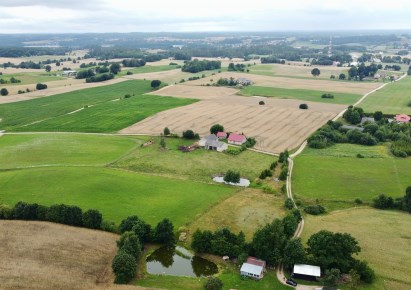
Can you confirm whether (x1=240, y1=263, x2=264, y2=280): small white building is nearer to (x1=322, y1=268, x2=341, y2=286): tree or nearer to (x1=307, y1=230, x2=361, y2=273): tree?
(x1=307, y1=230, x2=361, y2=273): tree

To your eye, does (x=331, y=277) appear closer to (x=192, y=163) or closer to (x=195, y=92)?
(x=192, y=163)

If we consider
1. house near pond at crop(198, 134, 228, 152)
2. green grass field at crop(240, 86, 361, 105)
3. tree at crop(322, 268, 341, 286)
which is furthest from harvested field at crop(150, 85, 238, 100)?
tree at crop(322, 268, 341, 286)

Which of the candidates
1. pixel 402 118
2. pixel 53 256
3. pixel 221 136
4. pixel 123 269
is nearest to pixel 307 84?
pixel 402 118

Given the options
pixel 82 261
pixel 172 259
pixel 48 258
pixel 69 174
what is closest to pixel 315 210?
pixel 172 259

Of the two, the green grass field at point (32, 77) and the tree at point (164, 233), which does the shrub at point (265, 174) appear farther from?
the green grass field at point (32, 77)

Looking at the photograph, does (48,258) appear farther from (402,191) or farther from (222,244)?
(402,191)

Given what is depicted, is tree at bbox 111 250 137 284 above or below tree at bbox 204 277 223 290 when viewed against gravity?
above
